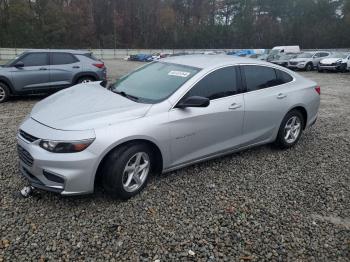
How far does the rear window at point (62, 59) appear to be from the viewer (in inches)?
387

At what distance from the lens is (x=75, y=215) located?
3.54m

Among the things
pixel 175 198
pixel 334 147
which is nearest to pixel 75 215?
pixel 175 198

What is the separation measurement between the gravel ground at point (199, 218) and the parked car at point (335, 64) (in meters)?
20.7

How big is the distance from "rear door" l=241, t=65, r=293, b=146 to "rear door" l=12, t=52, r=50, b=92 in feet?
21.8

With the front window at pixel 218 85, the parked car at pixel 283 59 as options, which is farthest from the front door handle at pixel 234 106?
the parked car at pixel 283 59

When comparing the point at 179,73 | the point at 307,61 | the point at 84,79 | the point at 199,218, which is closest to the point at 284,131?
the point at 179,73

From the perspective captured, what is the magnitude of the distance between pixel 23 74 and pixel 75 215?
22.9 ft

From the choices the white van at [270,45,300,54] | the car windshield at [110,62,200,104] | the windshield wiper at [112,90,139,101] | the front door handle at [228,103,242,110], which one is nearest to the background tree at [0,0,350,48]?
the white van at [270,45,300,54]

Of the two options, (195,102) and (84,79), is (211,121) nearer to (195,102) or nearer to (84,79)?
(195,102)

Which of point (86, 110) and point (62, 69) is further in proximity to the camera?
point (62, 69)

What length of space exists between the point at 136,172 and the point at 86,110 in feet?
3.01

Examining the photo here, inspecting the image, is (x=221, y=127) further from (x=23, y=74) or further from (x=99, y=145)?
(x=23, y=74)

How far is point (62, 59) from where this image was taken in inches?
393

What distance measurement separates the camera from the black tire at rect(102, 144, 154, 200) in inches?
141
